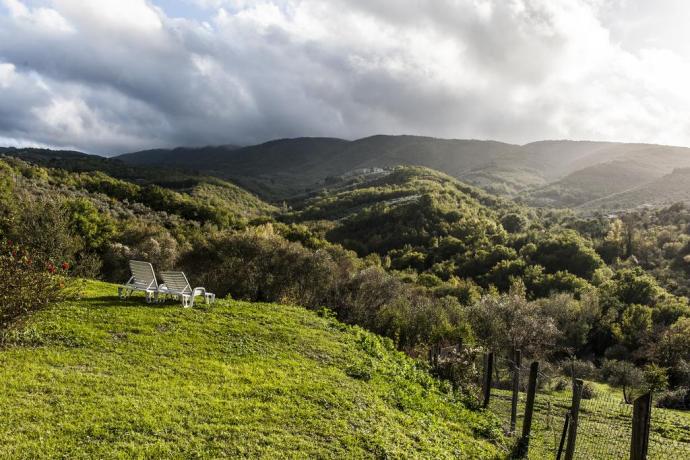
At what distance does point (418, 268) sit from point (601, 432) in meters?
89.2

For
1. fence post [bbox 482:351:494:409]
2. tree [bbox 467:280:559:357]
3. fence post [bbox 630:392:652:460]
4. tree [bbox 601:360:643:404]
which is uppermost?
fence post [bbox 630:392:652:460]

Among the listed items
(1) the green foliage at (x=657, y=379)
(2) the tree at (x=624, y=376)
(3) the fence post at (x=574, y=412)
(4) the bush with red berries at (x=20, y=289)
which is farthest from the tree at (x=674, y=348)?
(4) the bush with red berries at (x=20, y=289)

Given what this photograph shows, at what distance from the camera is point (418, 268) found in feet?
347

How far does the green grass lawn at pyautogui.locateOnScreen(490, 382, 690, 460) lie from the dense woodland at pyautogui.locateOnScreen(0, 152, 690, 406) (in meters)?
10.2

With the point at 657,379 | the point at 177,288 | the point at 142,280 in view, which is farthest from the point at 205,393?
the point at 657,379

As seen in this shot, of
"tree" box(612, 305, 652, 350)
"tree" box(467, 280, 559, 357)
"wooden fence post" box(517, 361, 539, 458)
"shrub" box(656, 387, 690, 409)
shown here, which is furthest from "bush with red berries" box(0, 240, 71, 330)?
"tree" box(612, 305, 652, 350)

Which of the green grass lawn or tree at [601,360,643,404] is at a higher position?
the green grass lawn

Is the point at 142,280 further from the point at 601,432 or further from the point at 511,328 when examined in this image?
the point at 511,328

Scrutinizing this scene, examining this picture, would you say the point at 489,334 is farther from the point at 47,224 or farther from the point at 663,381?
the point at 47,224

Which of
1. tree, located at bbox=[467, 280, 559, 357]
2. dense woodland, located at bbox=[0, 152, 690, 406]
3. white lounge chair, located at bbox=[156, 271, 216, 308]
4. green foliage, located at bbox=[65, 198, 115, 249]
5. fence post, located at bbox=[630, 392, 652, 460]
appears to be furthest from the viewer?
green foliage, located at bbox=[65, 198, 115, 249]

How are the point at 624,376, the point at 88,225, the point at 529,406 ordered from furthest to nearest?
the point at 88,225 < the point at 624,376 < the point at 529,406

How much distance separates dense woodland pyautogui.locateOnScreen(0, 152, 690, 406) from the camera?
113ft

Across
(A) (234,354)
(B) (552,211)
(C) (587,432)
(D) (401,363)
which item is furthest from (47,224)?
(B) (552,211)

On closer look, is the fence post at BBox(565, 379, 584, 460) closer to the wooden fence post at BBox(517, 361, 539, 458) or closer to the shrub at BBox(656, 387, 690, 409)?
the wooden fence post at BBox(517, 361, 539, 458)
